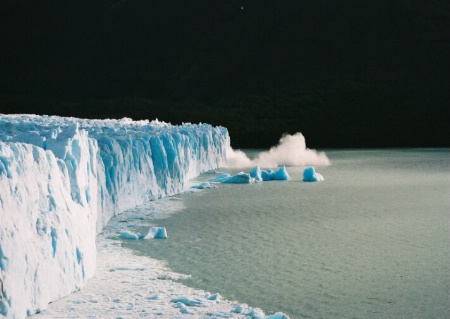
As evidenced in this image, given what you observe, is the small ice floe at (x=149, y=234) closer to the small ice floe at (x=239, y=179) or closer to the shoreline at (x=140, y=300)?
the shoreline at (x=140, y=300)

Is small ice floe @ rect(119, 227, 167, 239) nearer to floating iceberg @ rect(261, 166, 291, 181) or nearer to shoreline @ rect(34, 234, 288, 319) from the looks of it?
shoreline @ rect(34, 234, 288, 319)

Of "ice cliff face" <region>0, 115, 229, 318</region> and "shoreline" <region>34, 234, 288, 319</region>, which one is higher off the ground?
"ice cliff face" <region>0, 115, 229, 318</region>

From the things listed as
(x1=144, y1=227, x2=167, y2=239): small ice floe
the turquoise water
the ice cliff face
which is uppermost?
the ice cliff face

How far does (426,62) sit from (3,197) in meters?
62.7

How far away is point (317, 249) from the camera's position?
9.02 meters

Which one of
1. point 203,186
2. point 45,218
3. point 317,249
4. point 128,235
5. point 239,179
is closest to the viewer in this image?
point 45,218

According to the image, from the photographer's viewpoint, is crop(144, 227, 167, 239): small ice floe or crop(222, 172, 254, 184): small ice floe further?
crop(222, 172, 254, 184): small ice floe

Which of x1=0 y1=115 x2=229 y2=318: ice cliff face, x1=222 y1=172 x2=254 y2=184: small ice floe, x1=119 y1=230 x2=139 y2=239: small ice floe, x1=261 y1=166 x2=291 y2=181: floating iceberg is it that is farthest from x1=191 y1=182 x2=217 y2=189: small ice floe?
x1=119 y1=230 x2=139 y2=239: small ice floe

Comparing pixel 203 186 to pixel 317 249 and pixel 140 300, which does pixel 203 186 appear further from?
pixel 140 300

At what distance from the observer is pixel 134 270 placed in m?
7.54

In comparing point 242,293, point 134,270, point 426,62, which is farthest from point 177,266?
point 426,62

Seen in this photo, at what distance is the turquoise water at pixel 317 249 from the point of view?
6570 millimetres

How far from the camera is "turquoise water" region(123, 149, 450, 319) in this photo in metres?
6.57

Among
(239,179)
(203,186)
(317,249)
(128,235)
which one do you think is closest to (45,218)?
(128,235)
